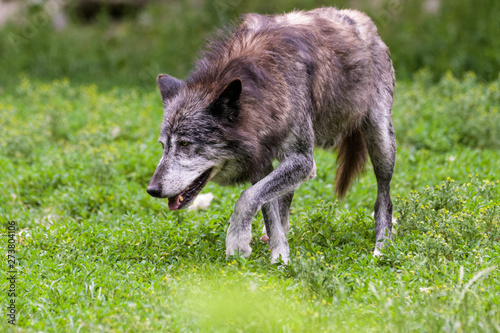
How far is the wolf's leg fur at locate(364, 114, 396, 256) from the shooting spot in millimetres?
6203

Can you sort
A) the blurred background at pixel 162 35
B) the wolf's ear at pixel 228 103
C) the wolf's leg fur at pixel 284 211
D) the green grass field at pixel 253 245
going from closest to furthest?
1. the green grass field at pixel 253 245
2. the wolf's ear at pixel 228 103
3. the wolf's leg fur at pixel 284 211
4. the blurred background at pixel 162 35

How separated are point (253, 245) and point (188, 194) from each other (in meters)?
1.03

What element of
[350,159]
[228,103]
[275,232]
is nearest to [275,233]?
[275,232]

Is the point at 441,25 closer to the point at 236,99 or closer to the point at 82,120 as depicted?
the point at 82,120

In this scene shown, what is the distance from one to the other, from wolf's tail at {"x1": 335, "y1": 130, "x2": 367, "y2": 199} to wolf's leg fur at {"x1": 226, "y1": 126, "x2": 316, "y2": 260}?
3.73 feet

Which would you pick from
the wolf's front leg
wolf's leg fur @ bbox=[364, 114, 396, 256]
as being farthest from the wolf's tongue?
wolf's leg fur @ bbox=[364, 114, 396, 256]

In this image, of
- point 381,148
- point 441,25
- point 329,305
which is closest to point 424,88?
point 441,25

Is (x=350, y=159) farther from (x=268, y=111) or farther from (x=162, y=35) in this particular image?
(x=162, y=35)

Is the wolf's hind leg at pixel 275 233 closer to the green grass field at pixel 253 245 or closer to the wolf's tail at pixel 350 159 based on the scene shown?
the green grass field at pixel 253 245

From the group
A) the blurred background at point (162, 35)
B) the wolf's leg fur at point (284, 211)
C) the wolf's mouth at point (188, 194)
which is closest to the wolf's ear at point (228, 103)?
the wolf's mouth at point (188, 194)

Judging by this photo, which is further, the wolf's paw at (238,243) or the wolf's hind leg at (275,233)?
the wolf's hind leg at (275,233)

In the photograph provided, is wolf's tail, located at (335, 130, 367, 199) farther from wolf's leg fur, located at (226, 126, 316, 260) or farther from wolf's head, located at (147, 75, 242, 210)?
wolf's head, located at (147, 75, 242, 210)

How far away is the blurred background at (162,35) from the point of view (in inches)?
523

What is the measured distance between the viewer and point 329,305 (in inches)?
172
